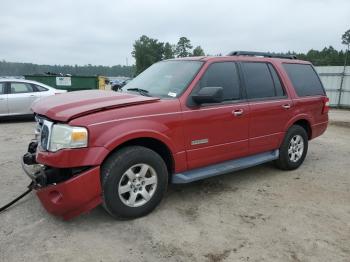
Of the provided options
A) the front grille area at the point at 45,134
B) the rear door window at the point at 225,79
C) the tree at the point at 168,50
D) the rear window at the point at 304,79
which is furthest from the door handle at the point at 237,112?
the tree at the point at 168,50

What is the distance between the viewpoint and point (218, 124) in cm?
459

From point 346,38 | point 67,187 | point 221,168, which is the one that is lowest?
point 221,168

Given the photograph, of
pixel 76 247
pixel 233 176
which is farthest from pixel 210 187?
pixel 76 247

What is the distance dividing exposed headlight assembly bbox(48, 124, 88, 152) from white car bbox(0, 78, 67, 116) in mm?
8365

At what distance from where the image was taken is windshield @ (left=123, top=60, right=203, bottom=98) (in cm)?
448

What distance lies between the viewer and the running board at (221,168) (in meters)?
4.31

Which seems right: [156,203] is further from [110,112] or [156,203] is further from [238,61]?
[238,61]

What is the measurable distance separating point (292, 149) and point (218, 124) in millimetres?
2009

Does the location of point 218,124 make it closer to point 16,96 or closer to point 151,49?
point 16,96

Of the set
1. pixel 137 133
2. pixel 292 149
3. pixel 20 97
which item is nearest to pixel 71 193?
pixel 137 133

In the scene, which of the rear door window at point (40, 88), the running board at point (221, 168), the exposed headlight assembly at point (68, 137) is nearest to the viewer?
the exposed headlight assembly at point (68, 137)

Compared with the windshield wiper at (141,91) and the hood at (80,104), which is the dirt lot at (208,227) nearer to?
the hood at (80,104)

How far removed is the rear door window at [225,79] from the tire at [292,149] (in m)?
1.43

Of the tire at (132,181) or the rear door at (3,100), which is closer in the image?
the tire at (132,181)
